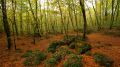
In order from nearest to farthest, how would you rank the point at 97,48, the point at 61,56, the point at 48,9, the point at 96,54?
the point at 96,54 → the point at 61,56 → the point at 97,48 → the point at 48,9

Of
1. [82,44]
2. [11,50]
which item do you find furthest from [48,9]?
[82,44]

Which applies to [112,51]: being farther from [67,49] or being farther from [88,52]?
[67,49]

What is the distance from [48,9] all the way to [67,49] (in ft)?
71.5

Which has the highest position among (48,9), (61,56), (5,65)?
(48,9)

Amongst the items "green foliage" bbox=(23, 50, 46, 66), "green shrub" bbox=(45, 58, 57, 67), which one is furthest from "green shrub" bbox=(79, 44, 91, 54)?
"green foliage" bbox=(23, 50, 46, 66)

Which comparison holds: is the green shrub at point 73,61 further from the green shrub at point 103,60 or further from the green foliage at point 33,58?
the green foliage at point 33,58

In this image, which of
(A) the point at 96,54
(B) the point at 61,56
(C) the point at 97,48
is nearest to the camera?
(A) the point at 96,54

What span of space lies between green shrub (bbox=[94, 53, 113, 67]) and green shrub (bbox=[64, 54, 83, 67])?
1368 millimetres

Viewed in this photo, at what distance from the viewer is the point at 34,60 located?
50.1 feet

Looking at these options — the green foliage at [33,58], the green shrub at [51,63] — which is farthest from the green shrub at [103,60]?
the green foliage at [33,58]

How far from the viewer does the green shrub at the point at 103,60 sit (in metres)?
11.9

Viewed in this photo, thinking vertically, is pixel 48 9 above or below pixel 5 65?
above

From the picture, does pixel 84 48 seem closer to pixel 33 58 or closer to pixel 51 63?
pixel 51 63

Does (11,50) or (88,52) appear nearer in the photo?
(88,52)
